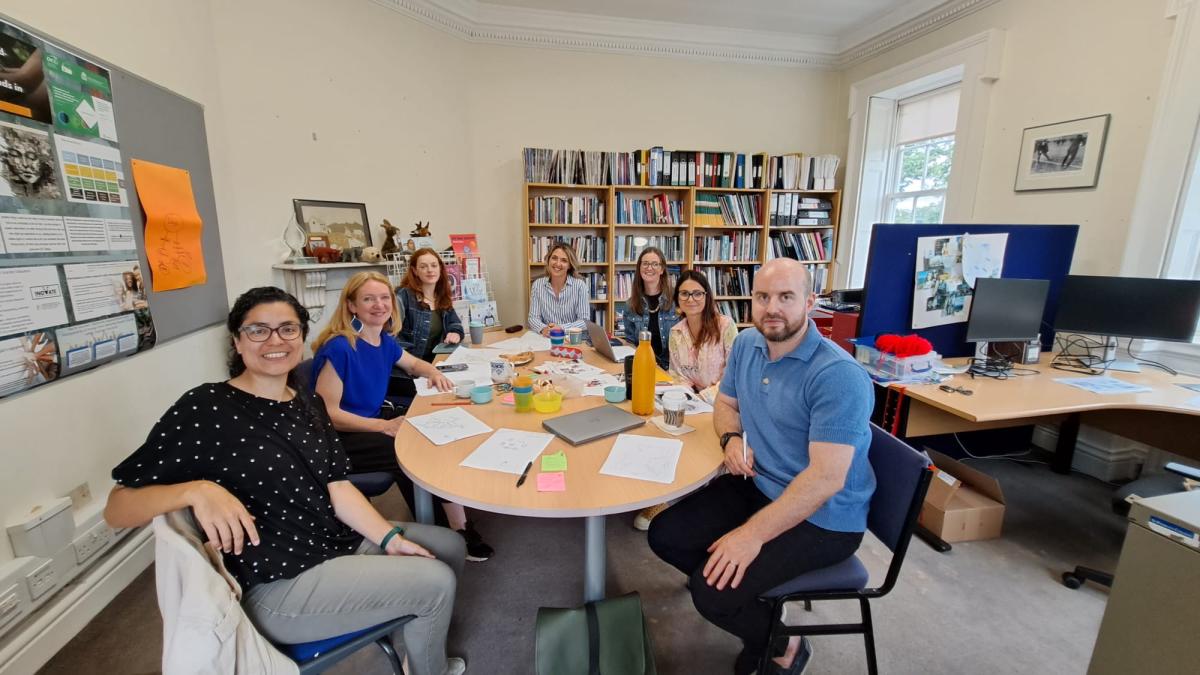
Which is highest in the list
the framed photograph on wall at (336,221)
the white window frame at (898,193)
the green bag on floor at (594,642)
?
the white window frame at (898,193)

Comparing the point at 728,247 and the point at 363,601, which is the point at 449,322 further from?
the point at 728,247

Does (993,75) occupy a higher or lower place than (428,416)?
higher

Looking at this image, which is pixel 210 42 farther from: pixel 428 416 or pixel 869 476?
pixel 869 476

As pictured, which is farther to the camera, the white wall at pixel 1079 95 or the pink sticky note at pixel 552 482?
the white wall at pixel 1079 95

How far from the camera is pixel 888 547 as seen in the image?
122cm

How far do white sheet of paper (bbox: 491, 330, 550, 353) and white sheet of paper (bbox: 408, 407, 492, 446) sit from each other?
907 mm

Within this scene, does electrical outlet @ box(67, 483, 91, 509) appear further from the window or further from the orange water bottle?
the window

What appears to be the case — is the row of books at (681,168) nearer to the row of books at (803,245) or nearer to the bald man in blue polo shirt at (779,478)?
the row of books at (803,245)

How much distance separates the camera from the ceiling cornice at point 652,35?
3.56 m

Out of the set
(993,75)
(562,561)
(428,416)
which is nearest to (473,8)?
(428,416)

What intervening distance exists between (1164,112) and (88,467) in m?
5.10

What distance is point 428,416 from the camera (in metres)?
1.61

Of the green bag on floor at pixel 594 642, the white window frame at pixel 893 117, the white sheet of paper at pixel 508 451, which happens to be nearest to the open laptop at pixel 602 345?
the white sheet of paper at pixel 508 451

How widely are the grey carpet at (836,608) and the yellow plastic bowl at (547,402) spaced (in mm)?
772
